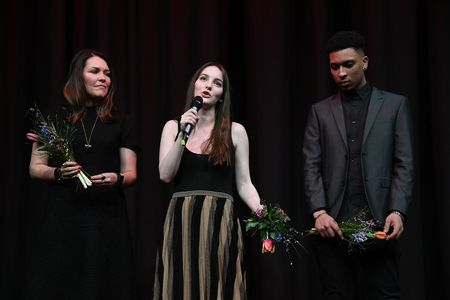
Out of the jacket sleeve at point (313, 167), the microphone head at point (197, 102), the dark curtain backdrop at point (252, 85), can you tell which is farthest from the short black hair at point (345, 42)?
the dark curtain backdrop at point (252, 85)

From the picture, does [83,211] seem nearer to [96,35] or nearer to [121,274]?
[121,274]

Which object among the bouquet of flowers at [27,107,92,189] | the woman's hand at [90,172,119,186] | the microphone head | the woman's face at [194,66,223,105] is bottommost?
the woman's hand at [90,172,119,186]

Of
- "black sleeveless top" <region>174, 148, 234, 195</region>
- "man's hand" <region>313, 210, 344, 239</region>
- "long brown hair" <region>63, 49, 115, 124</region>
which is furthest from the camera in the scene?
"long brown hair" <region>63, 49, 115, 124</region>

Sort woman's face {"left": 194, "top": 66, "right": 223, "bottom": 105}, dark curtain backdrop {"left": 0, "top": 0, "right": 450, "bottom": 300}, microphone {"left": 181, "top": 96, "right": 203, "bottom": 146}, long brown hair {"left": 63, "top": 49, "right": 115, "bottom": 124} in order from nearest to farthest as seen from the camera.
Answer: microphone {"left": 181, "top": 96, "right": 203, "bottom": 146}, woman's face {"left": 194, "top": 66, "right": 223, "bottom": 105}, long brown hair {"left": 63, "top": 49, "right": 115, "bottom": 124}, dark curtain backdrop {"left": 0, "top": 0, "right": 450, "bottom": 300}

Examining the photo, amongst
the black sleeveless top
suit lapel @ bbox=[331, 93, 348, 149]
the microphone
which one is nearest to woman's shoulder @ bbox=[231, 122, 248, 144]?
the black sleeveless top

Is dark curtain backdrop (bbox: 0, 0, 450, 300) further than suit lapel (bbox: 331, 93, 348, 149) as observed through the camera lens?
Yes

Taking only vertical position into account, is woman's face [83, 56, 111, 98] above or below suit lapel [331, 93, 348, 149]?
above

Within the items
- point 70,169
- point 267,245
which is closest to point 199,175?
point 267,245

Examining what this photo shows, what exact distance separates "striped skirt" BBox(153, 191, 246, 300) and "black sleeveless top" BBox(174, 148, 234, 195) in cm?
4

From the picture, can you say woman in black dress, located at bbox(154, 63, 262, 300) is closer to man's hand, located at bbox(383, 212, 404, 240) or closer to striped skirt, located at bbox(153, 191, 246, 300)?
striped skirt, located at bbox(153, 191, 246, 300)

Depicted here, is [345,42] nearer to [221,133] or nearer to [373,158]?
[373,158]

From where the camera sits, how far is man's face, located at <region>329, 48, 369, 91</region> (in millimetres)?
3596

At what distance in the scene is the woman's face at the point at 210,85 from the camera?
3.69 metres

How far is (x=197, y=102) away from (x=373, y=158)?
89 centimetres
